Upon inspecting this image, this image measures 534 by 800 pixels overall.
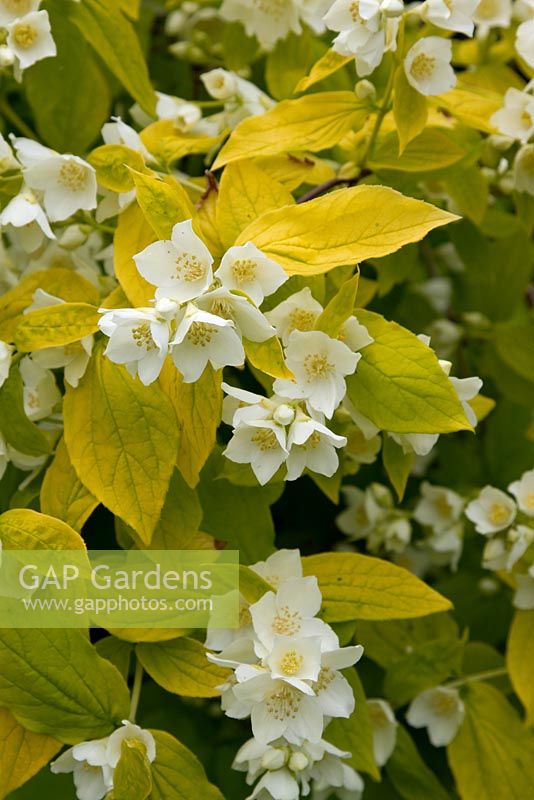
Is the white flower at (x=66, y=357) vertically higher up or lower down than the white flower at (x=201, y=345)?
lower down

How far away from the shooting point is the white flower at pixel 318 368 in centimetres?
126

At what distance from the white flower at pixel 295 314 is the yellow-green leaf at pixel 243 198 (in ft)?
0.43

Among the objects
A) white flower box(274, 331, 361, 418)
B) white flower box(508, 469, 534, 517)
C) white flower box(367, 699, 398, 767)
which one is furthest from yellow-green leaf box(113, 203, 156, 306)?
white flower box(367, 699, 398, 767)

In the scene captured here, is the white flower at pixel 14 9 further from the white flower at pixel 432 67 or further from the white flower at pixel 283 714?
the white flower at pixel 283 714

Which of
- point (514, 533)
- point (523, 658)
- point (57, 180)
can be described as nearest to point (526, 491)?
point (514, 533)

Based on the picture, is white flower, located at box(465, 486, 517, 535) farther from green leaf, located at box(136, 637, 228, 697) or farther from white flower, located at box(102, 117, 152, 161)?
white flower, located at box(102, 117, 152, 161)

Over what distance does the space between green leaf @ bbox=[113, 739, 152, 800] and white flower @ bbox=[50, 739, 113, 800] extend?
4cm

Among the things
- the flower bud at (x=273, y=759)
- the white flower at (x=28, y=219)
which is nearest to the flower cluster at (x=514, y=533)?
the flower bud at (x=273, y=759)

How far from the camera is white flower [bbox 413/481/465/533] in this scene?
1964 millimetres

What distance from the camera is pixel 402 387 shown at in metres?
1.29

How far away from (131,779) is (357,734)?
1.24 feet

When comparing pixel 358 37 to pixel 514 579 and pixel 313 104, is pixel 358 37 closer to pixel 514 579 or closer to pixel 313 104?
pixel 313 104

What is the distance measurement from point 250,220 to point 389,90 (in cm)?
32

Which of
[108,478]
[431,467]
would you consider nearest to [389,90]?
[108,478]
